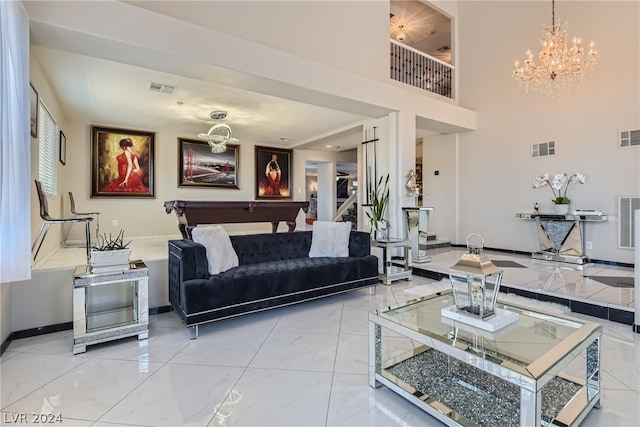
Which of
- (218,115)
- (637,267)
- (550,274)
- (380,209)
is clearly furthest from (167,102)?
(550,274)

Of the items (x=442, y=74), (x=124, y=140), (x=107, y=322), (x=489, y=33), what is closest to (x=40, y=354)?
(x=107, y=322)

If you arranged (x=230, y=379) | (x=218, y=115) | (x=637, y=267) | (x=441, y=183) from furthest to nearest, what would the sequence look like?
(x=441, y=183)
(x=218, y=115)
(x=637, y=267)
(x=230, y=379)

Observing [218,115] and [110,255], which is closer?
[110,255]

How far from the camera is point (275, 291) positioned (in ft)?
9.76

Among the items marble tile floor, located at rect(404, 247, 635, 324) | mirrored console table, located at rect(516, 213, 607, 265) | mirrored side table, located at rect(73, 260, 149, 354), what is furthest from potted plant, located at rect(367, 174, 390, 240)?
mirrored side table, located at rect(73, 260, 149, 354)

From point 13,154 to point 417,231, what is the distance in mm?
4730

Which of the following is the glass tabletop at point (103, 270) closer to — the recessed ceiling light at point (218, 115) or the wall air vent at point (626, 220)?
the recessed ceiling light at point (218, 115)

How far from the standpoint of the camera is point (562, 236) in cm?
492

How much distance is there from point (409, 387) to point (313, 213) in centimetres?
1203

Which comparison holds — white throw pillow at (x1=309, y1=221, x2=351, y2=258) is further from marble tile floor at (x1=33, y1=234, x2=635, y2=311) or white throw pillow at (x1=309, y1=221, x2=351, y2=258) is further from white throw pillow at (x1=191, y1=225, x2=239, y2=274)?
marble tile floor at (x1=33, y1=234, x2=635, y2=311)

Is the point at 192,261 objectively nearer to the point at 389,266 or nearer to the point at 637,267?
the point at 389,266

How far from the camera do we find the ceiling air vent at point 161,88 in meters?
4.25

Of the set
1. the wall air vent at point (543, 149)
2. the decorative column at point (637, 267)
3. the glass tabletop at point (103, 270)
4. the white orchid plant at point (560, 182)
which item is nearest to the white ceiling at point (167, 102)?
the glass tabletop at point (103, 270)

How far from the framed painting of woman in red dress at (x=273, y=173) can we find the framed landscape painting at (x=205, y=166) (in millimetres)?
619
